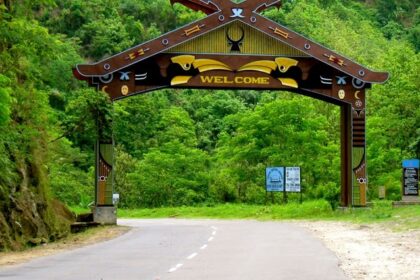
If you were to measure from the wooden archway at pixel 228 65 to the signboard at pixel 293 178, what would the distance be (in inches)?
363

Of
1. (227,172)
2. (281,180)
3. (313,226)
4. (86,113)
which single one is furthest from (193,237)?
(227,172)

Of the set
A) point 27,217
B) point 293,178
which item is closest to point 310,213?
point 293,178

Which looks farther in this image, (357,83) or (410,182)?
(410,182)

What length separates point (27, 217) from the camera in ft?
88.6

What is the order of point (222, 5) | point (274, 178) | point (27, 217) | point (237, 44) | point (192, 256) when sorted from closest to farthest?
point (192, 256)
point (27, 217)
point (222, 5)
point (237, 44)
point (274, 178)

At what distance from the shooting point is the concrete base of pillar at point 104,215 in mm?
35625

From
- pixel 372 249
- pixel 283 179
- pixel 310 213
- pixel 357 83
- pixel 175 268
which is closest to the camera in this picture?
pixel 175 268

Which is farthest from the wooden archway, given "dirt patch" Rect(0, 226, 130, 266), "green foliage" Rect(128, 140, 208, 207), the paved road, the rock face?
"green foliage" Rect(128, 140, 208, 207)

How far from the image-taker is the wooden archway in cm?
3625

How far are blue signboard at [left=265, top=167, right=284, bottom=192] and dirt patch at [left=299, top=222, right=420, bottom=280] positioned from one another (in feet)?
50.4

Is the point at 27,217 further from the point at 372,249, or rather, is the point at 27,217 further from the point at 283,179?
the point at 283,179

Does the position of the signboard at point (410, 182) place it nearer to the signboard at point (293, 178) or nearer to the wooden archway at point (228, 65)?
the wooden archway at point (228, 65)

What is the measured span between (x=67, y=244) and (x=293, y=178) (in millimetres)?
23658

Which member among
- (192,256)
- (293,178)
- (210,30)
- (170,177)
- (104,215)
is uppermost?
(210,30)
